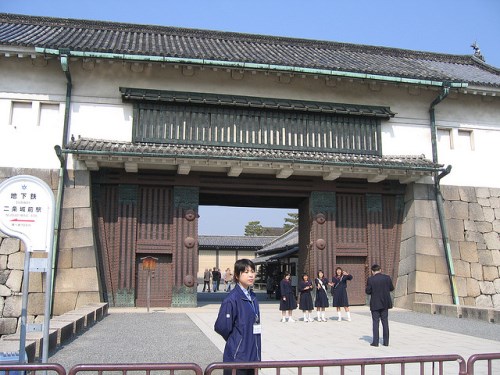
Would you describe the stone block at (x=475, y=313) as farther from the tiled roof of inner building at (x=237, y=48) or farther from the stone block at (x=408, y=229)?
the tiled roof of inner building at (x=237, y=48)

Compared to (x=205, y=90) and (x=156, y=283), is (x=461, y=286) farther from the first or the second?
(x=205, y=90)

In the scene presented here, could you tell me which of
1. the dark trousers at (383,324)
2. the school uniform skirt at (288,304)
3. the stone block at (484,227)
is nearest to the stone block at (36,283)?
the school uniform skirt at (288,304)

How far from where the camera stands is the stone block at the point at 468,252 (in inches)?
626

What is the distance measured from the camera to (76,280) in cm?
1338

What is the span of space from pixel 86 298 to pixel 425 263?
10470 mm

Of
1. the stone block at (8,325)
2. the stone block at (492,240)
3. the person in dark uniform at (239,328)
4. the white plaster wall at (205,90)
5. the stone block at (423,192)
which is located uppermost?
the white plaster wall at (205,90)

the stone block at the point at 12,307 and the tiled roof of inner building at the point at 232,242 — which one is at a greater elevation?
the tiled roof of inner building at the point at 232,242

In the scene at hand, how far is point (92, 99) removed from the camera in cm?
1470

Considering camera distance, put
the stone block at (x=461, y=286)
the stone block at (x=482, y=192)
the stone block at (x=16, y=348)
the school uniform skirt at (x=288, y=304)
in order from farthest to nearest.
Answer: the stone block at (x=482, y=192) → the stone block at (x=461, y=286) → the school uniform skirt at (x=288, y=304) → the stone block at (x=16, y=348)

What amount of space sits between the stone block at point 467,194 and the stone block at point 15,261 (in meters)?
14.3

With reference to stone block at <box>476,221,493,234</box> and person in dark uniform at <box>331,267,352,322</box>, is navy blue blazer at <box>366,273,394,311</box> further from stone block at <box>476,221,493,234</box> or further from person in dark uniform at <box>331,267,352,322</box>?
stone block at <box>476,221,493,234</box>

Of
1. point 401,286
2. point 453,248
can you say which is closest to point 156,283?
point 401,286

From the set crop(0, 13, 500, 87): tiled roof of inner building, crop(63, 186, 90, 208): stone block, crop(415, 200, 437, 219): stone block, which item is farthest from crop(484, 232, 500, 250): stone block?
crop(63, 186, 90, 208): stone block

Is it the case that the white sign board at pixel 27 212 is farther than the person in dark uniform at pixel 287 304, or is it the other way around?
the person in dark uniform at pixel 287 304
